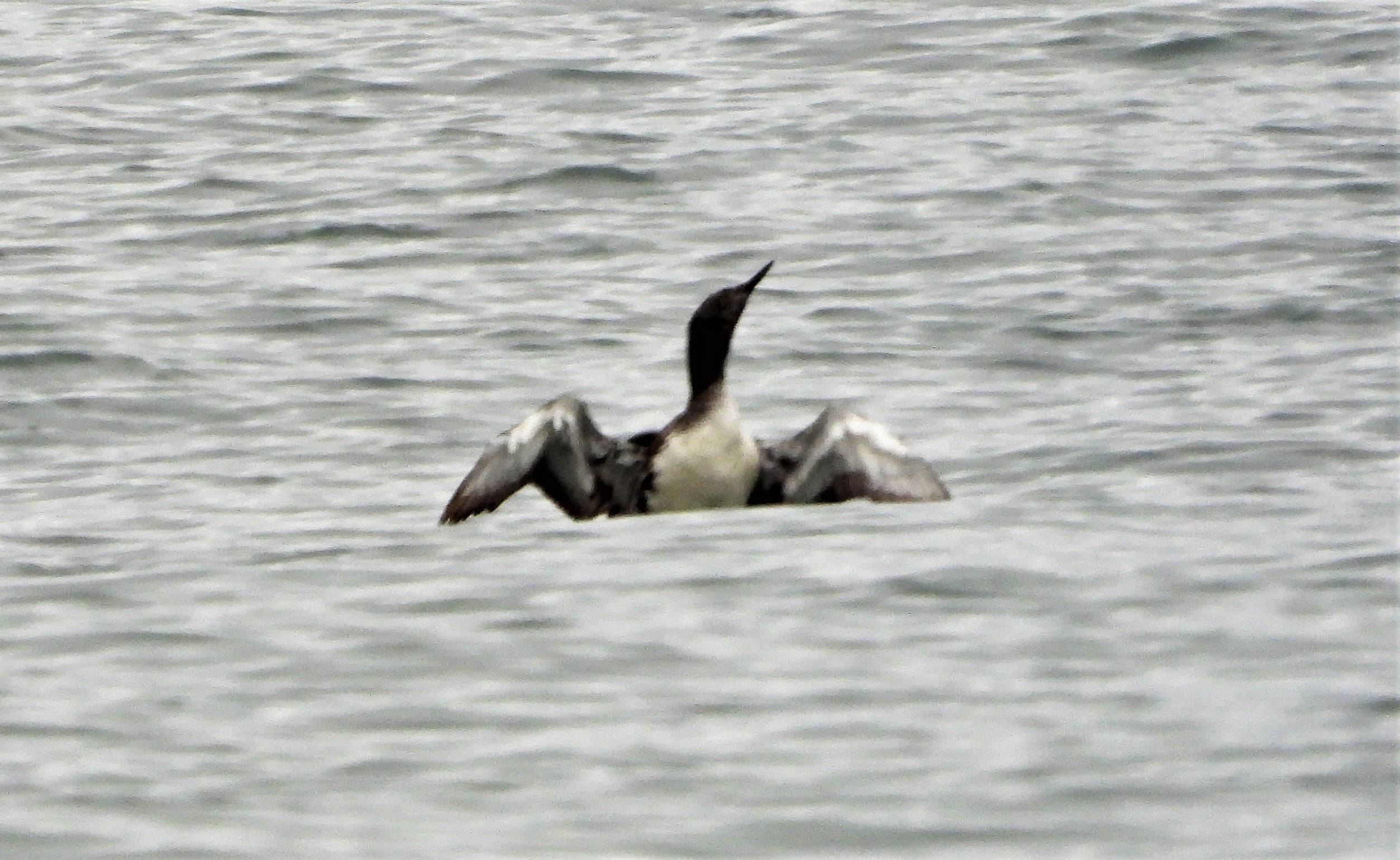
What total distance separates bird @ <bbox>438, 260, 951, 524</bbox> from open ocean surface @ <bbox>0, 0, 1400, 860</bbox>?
0.41 feet

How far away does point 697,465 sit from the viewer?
33.3ft

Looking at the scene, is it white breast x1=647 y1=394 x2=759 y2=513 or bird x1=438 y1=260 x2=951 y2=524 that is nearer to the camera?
bird x1=438 y1=260 x2=951 y2=524

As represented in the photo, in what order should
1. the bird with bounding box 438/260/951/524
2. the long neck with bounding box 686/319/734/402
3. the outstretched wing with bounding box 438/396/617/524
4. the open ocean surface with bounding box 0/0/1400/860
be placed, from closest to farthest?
1. the open ocean surface with bounding box 0/0/1400/860
2. the outstretched wing with bounding box 438/396/617/524
3. the bird with bounding box 438/260/951/524
4. the long neck with bounding box 686/319/734/402

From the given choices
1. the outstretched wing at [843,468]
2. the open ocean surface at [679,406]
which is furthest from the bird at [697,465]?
the open ocean surface at [679,406]

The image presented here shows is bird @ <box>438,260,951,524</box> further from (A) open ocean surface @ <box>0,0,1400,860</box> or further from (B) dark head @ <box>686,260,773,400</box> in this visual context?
(A) open ocean surface @ <box>0,0,1400,860</box>

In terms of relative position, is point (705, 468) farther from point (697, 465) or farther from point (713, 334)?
point (713, 334)

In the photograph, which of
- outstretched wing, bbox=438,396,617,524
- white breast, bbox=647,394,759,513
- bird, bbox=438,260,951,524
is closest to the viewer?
outstretched wing, bbox=438,396,617,524

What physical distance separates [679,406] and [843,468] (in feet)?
7.05

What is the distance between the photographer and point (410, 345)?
42.8ft

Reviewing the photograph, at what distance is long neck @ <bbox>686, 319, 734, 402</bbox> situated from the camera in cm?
1049

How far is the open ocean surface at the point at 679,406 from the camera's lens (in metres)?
7.31

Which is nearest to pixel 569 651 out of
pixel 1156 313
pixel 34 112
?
pixel 1156 313

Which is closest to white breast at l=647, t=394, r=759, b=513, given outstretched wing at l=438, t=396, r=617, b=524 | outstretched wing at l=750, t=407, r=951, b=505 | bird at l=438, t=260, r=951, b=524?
bird at l=438, t=260, r=951, b=524

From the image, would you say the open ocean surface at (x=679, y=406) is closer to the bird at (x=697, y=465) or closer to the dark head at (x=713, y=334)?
the bird at (x=697, y=465)
